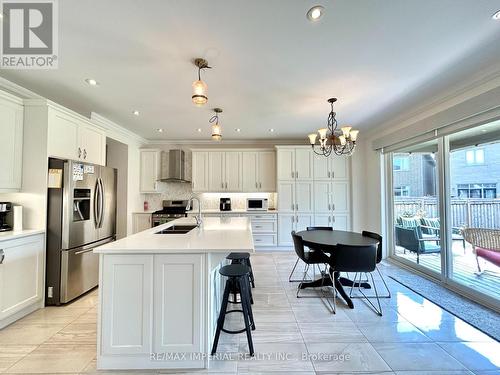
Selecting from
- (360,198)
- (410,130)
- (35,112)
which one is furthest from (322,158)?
(35,112)

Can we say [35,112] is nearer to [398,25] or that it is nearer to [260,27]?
[260,27]

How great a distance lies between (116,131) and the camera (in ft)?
14.6

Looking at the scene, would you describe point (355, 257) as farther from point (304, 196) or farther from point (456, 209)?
point (304, 196)

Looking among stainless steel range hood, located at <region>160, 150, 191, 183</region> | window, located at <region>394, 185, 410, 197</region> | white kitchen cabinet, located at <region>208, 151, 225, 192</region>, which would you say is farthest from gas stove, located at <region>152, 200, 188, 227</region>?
window, located at <region>394, 185, 410, 197</region>

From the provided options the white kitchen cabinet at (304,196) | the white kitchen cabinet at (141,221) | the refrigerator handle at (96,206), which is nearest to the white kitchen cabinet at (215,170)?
the white kitchen cabinet at (141,221)

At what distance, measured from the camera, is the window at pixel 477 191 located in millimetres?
2703

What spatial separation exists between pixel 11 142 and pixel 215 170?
3.44 meters

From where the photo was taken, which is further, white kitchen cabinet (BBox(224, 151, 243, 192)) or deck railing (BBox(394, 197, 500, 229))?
white kitchen cabinet (BBox(224, 151, 243, 192))

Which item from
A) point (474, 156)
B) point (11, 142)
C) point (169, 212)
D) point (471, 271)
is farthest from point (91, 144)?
point (471, 271)

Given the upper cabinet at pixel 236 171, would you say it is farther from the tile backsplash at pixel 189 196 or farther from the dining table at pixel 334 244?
the dining table at pixel 334 244

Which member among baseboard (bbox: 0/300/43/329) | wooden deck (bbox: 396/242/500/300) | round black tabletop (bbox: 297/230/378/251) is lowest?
baseboard (bbox: 0/300/43/329)

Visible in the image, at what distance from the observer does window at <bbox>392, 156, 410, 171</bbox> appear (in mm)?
4180

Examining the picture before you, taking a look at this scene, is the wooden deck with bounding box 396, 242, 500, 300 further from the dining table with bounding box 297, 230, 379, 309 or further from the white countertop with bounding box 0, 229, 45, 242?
the white countertop with bounding box 0, 229, 45, 242

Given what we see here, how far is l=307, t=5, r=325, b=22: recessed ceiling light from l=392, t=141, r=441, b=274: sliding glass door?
9.72 ft
